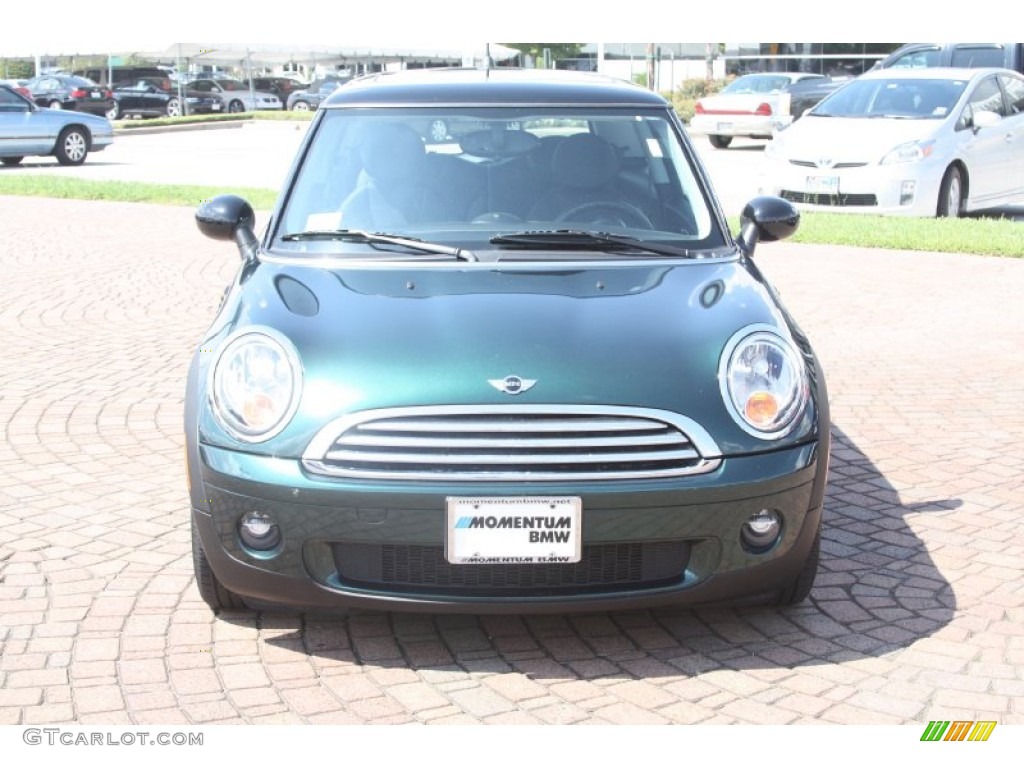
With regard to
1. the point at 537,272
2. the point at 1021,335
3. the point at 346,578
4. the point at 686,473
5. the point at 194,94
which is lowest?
the point at 194,94

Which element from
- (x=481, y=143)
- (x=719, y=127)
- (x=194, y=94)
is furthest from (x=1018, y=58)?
(x=194, y=94)

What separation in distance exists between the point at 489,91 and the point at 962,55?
2067 cm

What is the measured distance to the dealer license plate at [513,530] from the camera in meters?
3.75

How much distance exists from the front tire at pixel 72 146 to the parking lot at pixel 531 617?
15.9 metres

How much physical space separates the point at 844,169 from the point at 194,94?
36542 mm

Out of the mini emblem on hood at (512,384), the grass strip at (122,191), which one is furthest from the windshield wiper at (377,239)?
the grass strip at (122,191)

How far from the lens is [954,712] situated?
3.70 meters

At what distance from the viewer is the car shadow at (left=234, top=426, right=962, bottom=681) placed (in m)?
4.05

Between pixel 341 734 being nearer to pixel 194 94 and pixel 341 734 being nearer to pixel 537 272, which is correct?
pixel 537 272

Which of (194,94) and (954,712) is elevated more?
(954,712)

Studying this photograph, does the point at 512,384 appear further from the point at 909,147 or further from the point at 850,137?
the point at 850,137

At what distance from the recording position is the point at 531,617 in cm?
441

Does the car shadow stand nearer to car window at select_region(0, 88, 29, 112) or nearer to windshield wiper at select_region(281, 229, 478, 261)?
windshield wiper at select_region(281, 229, 478, 261)

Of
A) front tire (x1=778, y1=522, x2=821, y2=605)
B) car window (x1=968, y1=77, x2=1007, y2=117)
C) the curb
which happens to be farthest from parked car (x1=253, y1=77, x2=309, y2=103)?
front tire (x1=778, y1=522, x2=821, y2=605)
